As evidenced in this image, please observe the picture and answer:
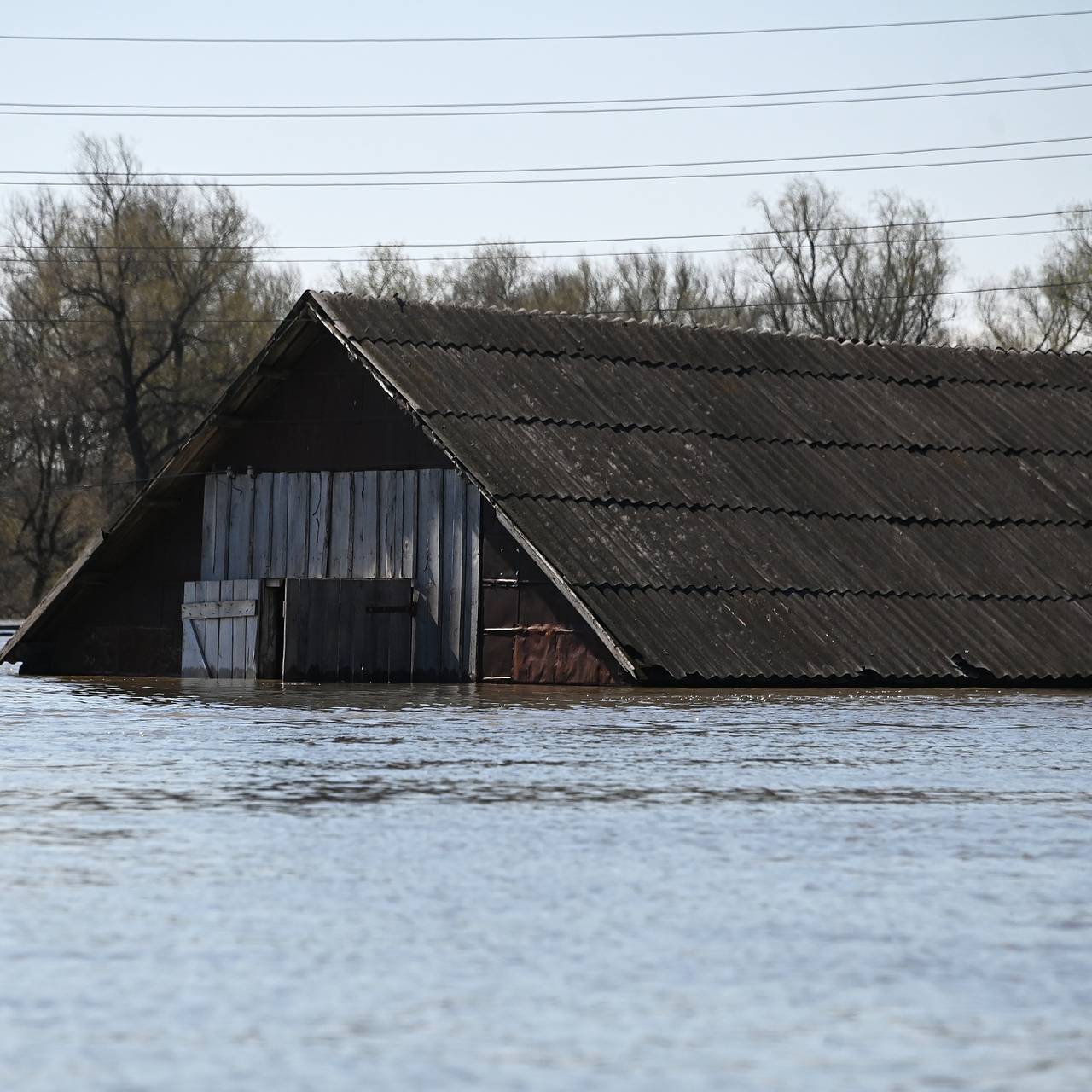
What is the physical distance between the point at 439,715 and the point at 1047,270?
4835 centimetres

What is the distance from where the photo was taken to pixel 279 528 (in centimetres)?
2792

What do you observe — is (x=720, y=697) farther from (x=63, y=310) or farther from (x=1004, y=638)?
(x=63, y=310)

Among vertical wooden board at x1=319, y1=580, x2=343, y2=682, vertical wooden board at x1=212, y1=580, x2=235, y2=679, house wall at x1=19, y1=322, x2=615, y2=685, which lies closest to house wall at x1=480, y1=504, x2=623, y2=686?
house wall at x1=19, y1=322, x2=615, y2=685

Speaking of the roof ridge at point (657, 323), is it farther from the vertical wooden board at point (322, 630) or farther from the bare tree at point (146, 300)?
the bare tree at point (146, 300)

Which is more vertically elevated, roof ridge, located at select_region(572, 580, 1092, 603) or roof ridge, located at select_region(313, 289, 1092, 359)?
roof ridge, located at select_region(313, 289, 1092, 359)

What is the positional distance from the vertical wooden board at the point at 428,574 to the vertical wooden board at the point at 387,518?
0.40m

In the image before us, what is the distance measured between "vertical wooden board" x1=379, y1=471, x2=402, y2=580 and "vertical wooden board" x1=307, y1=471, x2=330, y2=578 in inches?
35.5

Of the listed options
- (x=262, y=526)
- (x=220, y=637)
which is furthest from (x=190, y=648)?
(x=262, y=526)

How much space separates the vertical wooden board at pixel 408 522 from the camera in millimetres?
26516

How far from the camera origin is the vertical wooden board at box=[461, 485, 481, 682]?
1016 inches

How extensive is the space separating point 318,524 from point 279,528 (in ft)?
2.09

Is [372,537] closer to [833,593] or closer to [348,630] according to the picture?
[348,630]

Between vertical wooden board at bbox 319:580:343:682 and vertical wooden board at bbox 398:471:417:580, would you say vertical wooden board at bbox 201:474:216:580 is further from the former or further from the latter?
vertical wooden board at bbox 398:471:417:580

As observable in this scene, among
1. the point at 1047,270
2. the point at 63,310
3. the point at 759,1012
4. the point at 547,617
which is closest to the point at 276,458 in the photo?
the point at 547,617
